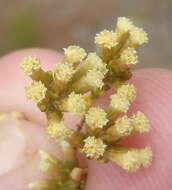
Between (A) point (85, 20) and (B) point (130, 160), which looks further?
(A) point (85, 20)

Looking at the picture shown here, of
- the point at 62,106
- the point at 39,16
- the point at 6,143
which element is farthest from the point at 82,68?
the point at 39,16

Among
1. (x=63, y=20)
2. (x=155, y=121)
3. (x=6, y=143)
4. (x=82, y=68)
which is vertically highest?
(x=82, y=68)

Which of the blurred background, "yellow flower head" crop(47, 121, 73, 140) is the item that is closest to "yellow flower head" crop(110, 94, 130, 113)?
"yellow flower head" crop(47, 121, 73, 140)

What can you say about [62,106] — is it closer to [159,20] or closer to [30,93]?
[30,93]

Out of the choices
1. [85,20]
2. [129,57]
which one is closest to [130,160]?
[129,57]

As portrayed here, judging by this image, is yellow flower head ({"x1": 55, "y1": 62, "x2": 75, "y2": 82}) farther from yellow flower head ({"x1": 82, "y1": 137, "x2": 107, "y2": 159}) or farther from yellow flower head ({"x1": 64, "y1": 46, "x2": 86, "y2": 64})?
yellow flower head ({"x1": 82, "y1": 137, "x2": 107, "y2": 159})

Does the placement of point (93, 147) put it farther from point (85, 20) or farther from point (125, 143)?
point (85, 20)
